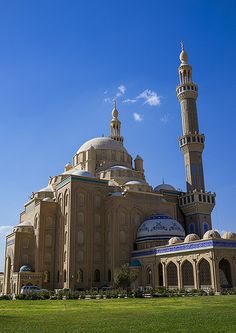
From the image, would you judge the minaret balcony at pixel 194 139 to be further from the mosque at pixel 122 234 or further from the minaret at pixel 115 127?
the minaret at pixel 115 127

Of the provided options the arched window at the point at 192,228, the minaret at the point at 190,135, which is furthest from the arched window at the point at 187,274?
the minaret at the point at 190,135

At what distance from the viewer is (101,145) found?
214 ft

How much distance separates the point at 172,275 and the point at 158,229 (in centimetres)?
764

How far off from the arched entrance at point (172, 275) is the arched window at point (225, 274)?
16.8ft

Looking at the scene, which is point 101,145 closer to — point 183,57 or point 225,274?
point 183,57

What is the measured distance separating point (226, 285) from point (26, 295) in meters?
19.0

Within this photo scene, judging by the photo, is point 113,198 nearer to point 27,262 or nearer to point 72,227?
point 72,227

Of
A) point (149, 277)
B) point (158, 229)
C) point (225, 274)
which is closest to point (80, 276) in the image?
point (149, 277)

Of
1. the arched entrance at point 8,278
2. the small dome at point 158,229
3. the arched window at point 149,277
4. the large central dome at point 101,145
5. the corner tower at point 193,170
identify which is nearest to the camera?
the arched window at point 149,277

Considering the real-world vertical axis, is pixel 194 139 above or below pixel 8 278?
above

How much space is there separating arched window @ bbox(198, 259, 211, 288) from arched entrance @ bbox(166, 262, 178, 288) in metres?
3.97

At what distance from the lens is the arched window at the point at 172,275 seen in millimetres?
41344

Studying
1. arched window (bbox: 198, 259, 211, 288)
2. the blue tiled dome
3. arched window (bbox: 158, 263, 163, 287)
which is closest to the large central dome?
the blue tiled dome

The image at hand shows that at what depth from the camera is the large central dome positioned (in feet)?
213
